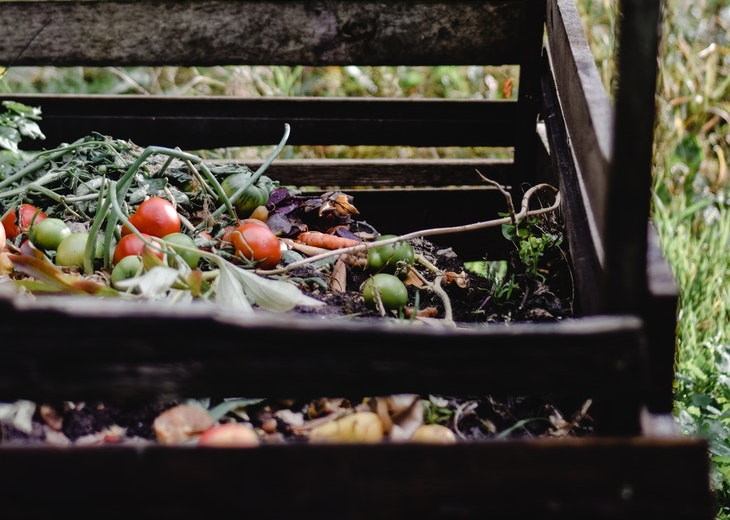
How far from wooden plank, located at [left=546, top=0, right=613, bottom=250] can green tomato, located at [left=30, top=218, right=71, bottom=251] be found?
122 cm

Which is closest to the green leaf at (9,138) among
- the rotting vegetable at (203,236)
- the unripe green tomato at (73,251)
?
the rotting vegetable at (203,236)

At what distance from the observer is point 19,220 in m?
2.20

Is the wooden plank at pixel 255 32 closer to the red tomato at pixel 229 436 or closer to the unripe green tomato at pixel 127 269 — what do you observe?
the unripe green tomato at pixel 127 269

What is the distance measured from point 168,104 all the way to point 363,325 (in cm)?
211

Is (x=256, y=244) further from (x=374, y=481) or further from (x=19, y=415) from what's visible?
(x=374, y=481)

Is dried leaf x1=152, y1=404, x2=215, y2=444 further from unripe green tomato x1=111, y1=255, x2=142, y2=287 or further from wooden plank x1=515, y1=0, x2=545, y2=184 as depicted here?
wooden plank x1=515, y1=0, x2=545, y2=184

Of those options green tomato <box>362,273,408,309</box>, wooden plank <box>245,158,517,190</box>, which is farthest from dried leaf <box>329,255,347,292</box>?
wooden plank <box>245,158,517,190</box>

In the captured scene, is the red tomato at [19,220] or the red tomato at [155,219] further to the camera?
the red tomato at [19,220]

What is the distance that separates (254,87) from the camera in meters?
4.71

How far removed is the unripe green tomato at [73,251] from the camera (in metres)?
1.98

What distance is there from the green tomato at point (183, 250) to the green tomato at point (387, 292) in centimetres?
39

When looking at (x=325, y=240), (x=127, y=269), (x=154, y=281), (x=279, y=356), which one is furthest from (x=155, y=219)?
(x=279, y=356)

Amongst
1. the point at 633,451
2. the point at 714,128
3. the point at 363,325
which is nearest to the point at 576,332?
the point at 633,451

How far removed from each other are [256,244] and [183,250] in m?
0.19
